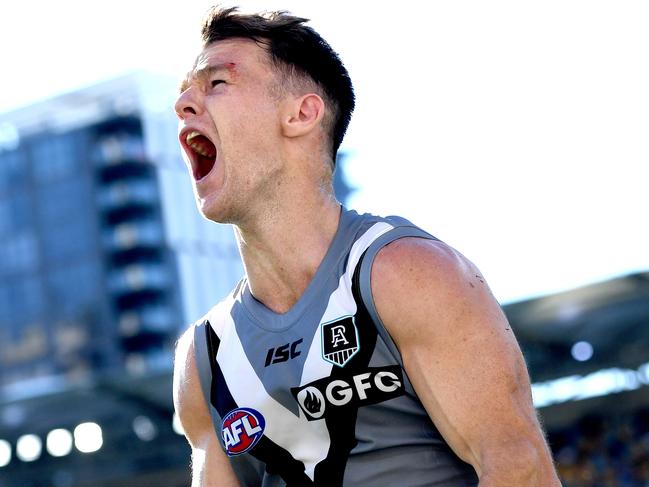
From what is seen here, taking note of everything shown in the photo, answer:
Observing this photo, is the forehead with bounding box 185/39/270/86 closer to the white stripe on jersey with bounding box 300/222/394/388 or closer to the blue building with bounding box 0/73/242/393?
the white stripe on jersey with bounding box 300/222/394/388

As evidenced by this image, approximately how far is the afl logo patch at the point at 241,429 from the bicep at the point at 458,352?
47 cm

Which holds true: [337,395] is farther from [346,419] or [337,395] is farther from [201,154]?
[201,154]

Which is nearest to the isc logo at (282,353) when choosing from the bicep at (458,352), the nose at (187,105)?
the bicep at (458,352)

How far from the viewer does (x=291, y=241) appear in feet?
11.0

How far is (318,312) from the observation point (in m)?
3.16

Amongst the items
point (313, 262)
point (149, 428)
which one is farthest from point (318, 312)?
point (149, 428)

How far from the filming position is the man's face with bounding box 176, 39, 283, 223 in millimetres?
3287

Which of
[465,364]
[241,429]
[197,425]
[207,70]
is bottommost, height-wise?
[197,425]

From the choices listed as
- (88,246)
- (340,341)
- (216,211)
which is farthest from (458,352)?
(88,246)

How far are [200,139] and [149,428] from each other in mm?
20498

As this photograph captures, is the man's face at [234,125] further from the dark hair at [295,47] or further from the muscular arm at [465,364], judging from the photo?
the muscular arm at [465,364]

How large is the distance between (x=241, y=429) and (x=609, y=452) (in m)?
17.9

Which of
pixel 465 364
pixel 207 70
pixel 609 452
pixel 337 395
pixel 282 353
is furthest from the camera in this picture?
pixel 609 452

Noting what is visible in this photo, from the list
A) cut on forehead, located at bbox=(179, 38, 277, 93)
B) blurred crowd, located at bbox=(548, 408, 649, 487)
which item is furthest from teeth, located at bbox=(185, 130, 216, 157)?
blurred crowd, located at bbox=(548, 408, 649, 487)
